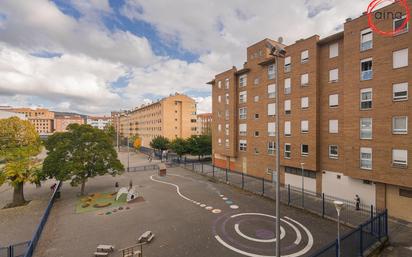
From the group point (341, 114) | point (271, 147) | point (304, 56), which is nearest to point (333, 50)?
point (304, 56)

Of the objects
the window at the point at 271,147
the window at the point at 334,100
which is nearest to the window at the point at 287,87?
the window at the point at 334,100

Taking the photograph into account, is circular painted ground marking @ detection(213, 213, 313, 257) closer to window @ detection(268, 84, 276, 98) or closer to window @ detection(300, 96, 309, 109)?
window @ detection(300, 96, 309, 109)

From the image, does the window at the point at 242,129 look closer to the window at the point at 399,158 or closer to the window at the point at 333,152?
the window at the point at 333,152

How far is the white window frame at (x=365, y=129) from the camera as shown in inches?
682

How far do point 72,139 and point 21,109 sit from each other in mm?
174031

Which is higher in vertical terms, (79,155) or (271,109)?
(271,109)

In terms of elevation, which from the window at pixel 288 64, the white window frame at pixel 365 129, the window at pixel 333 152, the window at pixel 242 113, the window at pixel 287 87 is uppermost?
the window at pixel 288 64

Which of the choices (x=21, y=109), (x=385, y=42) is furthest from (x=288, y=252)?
(x=21, y=109)

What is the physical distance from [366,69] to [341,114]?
14.9 feet

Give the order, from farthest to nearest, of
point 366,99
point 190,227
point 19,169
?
point 19,169 < point 366,99 < point 190,227

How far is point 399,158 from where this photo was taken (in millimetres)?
15789

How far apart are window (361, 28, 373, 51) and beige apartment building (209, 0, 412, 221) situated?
7 centimetres

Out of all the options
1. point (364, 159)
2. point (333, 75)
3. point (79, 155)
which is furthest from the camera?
point (79, 155)
